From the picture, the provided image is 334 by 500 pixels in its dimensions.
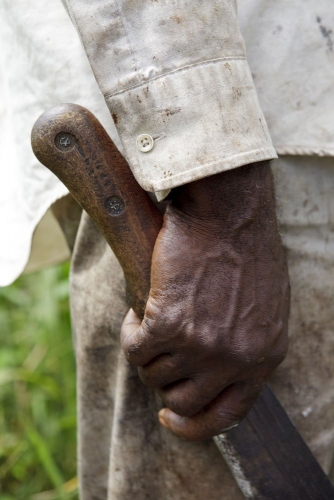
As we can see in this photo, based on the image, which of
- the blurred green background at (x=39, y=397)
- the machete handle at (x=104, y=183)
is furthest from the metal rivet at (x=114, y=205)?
the blurred green background at (x=39, y=397)

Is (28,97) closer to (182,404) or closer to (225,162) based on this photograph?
(225,162)

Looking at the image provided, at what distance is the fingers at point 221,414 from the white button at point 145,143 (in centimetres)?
40

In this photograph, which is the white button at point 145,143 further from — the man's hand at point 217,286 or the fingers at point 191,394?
the fingers at point 191,394

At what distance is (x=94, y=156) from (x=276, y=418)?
0.56m

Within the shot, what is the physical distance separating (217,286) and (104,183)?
0.24 metres

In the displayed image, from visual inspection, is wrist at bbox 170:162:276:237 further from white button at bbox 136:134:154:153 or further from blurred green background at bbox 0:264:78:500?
blurred green background at bbox 0:264:78:500

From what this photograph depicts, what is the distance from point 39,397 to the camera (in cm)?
261

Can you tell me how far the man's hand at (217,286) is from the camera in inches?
37.4

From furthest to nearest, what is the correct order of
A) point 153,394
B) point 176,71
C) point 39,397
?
point 39,397 < point 153,394 < point 176,71

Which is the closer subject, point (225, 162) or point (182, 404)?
point (225, 162)

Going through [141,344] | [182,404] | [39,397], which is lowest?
[39,397]

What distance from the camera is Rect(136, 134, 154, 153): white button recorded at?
0.94m

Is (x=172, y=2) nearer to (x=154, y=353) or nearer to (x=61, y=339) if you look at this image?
(x=154, y=353)

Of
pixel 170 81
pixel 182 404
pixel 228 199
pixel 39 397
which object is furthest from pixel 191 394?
pixel 39 397
